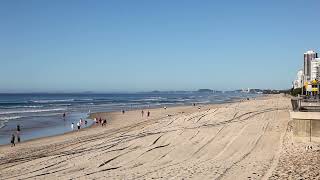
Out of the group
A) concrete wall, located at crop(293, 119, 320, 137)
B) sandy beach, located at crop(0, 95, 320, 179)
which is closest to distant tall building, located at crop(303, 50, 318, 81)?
sandy beach, located at crop(0, 95, 320, 179)

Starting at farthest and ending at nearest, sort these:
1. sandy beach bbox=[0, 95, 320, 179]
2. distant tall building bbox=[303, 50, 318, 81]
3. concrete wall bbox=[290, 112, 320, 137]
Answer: distant tall building bbox=[303, 50, 318, 81] → concrete wall bbox=[290, 112, 320, 137] → sandy beach bbox=[0, 95, 320, 179]

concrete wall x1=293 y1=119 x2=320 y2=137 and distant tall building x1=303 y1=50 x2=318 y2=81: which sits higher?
distant tall building x1=303 y1=50 x2=318 y2=81

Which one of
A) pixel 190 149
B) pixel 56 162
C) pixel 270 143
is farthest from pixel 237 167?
pixel 56 162

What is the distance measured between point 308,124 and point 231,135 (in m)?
4.59

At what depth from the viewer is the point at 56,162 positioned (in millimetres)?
15008

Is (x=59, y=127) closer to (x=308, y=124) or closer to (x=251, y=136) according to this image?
(x=251, y=136)

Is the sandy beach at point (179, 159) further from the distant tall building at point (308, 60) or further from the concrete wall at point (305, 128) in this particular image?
the distant tall building at point (308, 60)

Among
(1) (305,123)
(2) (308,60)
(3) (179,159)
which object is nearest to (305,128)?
(1) (305,123)

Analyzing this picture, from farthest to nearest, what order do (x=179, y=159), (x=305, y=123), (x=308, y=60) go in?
(x=308, y=60) → (x=305, y=123) → (x=179, y=159)

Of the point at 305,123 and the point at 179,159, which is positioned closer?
the point at 179,159

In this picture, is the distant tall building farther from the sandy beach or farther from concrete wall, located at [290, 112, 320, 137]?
concrete wall, located at [290, 112, 320, 137]

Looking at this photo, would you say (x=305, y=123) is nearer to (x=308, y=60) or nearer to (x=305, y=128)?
(x=305, y=128)

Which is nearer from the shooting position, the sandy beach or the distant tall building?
the sandy beach

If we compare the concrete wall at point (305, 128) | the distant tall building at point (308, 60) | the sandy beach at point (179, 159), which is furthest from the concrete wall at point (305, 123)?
the distant tall building at point (308, 60)
